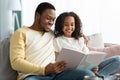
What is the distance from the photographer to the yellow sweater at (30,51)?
1649 mm

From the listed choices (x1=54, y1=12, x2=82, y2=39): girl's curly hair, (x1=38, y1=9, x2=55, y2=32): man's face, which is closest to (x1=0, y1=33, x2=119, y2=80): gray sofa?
(x1=38, y1=9, x2=55, y2=32): man's face

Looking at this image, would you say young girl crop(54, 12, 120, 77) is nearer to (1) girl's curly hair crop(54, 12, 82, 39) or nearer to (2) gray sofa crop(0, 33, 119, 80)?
(1) girl's curly hair crop(54, 12, 82, 39)

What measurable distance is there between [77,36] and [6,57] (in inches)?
22.9

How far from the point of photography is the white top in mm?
1932

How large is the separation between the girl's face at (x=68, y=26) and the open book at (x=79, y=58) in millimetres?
380

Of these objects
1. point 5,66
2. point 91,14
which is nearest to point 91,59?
point 5,66

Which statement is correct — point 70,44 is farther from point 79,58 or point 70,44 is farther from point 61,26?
point 79,58

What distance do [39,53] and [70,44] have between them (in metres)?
0.30

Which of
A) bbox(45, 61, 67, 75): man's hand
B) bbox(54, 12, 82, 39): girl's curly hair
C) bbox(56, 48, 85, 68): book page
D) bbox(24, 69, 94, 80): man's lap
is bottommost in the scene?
bbox(24, 69, 94, 80): man's lap

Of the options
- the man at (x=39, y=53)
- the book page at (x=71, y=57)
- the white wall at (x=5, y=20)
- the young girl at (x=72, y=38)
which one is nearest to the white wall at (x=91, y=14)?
the white wall at (x=5, y=20)

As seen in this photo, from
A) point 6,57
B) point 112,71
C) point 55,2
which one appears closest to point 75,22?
point 112,71

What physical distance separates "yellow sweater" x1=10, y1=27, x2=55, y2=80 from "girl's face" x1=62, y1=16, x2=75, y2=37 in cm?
14

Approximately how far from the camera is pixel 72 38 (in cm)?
202

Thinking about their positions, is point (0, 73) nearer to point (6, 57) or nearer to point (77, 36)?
point (6, 57)
